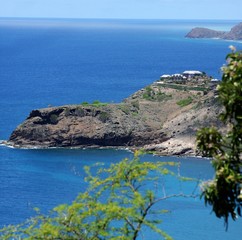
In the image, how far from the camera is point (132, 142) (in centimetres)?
6525

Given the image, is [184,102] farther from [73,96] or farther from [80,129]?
[73,96]

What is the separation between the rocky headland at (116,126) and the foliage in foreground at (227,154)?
51.1m

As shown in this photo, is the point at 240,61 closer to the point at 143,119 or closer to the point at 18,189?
the point at 18,189

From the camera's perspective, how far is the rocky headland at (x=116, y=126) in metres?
64.7

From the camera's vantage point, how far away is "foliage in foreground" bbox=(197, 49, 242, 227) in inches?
415

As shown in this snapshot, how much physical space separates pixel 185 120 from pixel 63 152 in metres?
11.6

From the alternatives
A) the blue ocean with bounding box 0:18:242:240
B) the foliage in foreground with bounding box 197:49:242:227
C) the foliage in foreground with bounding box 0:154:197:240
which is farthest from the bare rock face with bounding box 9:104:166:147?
the foliage in foreground with bounding box 197:49:242:227

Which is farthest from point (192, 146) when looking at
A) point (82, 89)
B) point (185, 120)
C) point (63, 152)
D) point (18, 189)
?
point (82, 89)

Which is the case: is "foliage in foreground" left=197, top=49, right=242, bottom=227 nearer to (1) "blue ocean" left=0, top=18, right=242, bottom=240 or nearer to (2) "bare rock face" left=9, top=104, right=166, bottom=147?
(1) "blue ocean" left=0, top=18, right=242, bottom=240

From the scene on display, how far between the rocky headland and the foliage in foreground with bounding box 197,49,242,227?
5106cm

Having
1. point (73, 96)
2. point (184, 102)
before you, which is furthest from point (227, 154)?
point (73, 96)

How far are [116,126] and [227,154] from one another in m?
55.2

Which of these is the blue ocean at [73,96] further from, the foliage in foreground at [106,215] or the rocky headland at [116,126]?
the foliage in foreground at [106,215]

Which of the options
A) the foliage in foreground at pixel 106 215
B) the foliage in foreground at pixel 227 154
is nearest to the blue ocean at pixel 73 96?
the foliage in foreground at pixel 227 154
